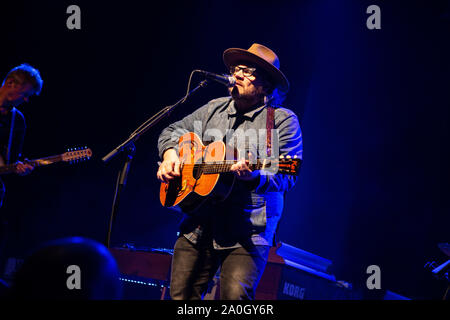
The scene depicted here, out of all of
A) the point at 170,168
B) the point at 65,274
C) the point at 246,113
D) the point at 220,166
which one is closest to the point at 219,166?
the point at 220,166

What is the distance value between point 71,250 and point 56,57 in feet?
16.8

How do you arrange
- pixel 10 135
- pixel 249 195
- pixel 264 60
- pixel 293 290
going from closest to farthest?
pixel 249 195 → pixel 264 60 → pixel 293 290 → pixel 10 135

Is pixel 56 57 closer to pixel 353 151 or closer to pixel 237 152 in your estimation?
pixel 237 152

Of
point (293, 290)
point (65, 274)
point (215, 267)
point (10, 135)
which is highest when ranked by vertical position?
point (10, 135)

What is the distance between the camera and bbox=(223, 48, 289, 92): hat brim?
10.8 ft

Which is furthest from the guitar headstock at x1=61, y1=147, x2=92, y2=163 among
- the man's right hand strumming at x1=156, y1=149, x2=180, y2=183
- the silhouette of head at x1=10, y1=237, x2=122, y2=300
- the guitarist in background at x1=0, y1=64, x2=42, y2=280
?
the silhouette of head at x1=10, y1=237, x2=122, y2=300

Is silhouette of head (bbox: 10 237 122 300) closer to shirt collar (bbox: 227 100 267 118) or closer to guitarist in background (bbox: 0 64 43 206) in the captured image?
shirt collar (bbox: 227 100 267 118)

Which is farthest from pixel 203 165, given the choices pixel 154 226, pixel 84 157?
pixel 154 226

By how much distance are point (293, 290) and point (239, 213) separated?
90.6 inches

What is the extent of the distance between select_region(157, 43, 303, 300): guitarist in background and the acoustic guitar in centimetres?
6

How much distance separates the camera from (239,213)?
108 inches

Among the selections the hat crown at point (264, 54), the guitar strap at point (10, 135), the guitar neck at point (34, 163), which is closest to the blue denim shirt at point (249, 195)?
the hat crown at point (264, 54)

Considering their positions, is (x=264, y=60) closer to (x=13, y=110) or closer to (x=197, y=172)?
(x=197, y=172)

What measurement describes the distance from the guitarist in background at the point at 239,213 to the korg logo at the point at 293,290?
1.94 meters
